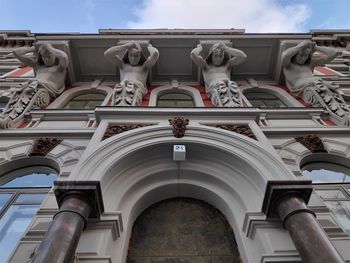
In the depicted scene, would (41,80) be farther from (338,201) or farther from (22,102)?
(338,201)

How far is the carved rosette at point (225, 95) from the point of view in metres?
7.70

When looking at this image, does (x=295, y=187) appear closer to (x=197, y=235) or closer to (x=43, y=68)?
(x=197, y=235)

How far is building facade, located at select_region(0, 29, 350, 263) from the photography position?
13.3 ft

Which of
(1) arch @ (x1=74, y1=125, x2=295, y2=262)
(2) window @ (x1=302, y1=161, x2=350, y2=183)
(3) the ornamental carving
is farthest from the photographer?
(3) the ornamental carving

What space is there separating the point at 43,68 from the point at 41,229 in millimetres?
6855

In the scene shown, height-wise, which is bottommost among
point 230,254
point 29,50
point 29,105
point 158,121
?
point 230,254

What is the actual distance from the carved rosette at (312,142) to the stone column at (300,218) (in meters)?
2.45

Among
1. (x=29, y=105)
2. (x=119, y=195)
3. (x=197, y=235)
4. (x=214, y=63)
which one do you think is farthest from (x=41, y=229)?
(x=214, y=63)

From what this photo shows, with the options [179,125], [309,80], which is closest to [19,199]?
[179,125]

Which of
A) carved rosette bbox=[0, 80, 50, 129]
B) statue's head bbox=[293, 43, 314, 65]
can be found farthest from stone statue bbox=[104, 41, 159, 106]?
statue's head bbox=[293, 43, 314, 65]

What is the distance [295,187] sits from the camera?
4.13 metres

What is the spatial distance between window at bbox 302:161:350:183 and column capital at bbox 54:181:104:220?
166 inches

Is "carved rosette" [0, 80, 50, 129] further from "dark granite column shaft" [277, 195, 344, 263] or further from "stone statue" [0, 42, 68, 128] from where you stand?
"dark granite column shaft" [277, 195, 344, 263]

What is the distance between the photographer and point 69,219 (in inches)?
143
